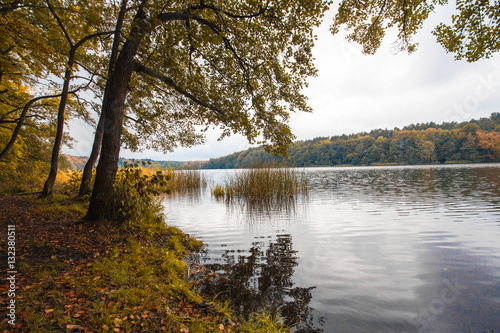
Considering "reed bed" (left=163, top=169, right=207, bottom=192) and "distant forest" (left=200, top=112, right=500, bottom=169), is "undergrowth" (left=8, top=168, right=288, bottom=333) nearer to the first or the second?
"reed bed" (left=163, top=169, right=207, bottom=192)

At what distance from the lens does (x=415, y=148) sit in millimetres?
69000

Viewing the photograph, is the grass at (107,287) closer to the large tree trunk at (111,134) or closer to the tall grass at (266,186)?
the large tree trunk at (111,134)

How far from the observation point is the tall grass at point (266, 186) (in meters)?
11.6

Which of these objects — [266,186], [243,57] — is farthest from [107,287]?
[266,186]

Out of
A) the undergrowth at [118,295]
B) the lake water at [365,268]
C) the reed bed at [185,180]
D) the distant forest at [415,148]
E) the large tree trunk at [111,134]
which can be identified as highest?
the distant forest at [415,148]

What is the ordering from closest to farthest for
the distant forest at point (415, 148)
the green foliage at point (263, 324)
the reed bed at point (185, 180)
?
the green foliage at point (263, 324), the reed bed at point (185, 180), the distant forest at point (415, 148)

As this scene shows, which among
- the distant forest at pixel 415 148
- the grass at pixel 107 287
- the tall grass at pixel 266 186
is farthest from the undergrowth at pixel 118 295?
the distant forest at pixel 415 148

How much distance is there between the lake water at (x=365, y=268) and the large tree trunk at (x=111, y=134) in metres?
2.56

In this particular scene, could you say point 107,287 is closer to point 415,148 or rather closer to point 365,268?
point 365,268

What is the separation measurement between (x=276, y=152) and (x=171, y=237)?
4.00 meters

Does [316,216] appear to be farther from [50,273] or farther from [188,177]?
[188,177]

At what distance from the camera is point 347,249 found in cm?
504

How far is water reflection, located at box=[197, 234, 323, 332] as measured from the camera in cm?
285

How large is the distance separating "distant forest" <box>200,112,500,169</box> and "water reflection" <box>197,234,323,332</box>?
32.9 meters
